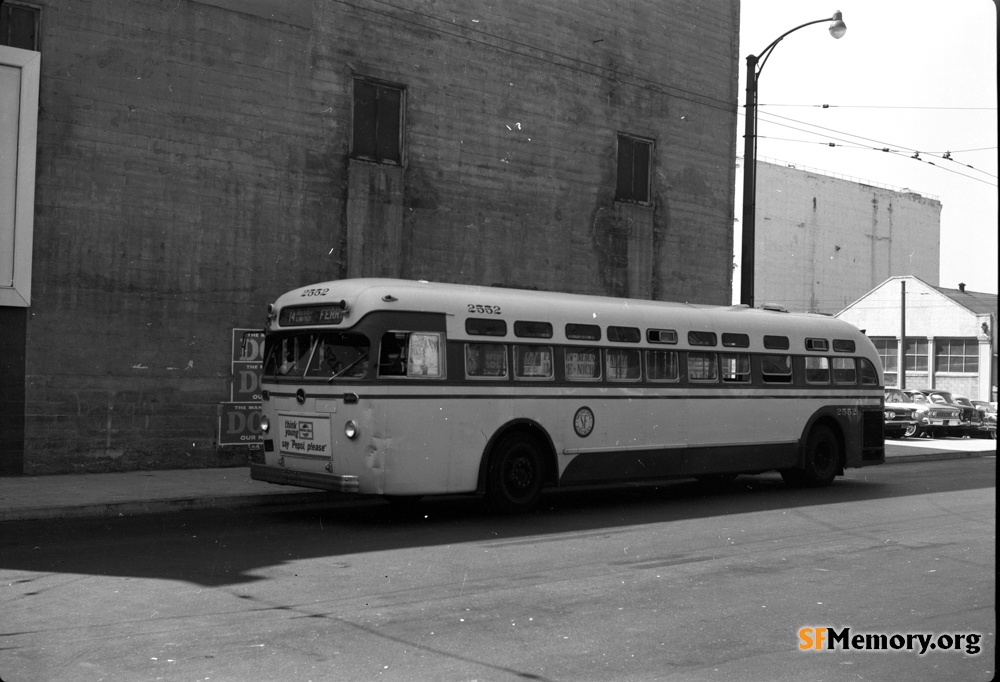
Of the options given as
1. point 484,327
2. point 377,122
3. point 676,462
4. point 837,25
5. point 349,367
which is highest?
point 837,25

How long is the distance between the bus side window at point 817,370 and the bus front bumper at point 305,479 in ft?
29.4

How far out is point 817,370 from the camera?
1845cm

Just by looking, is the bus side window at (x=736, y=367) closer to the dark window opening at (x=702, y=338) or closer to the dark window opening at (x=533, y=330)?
the dark window opening at (x=702, y=338)

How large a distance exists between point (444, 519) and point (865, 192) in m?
59.8

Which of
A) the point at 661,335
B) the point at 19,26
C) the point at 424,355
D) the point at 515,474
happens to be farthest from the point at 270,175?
the point at 515,474

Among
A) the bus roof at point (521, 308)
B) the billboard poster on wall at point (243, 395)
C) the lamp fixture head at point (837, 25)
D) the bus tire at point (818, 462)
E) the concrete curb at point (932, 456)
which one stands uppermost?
the lamp fixture head at point (837, 25)

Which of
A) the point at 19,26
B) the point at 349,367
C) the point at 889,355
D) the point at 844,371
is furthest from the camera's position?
the point at 889,355

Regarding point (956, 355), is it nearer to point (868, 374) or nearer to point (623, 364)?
point (868, 374)

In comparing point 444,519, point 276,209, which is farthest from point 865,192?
point 444,519

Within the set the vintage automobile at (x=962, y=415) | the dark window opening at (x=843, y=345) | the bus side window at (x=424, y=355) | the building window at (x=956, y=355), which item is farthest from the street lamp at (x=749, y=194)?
the building window at (x=956, y=355)

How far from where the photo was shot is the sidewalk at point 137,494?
12984 millimetres

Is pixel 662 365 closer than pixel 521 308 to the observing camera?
No

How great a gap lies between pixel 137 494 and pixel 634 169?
562 inches

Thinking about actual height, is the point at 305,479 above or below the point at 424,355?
below
